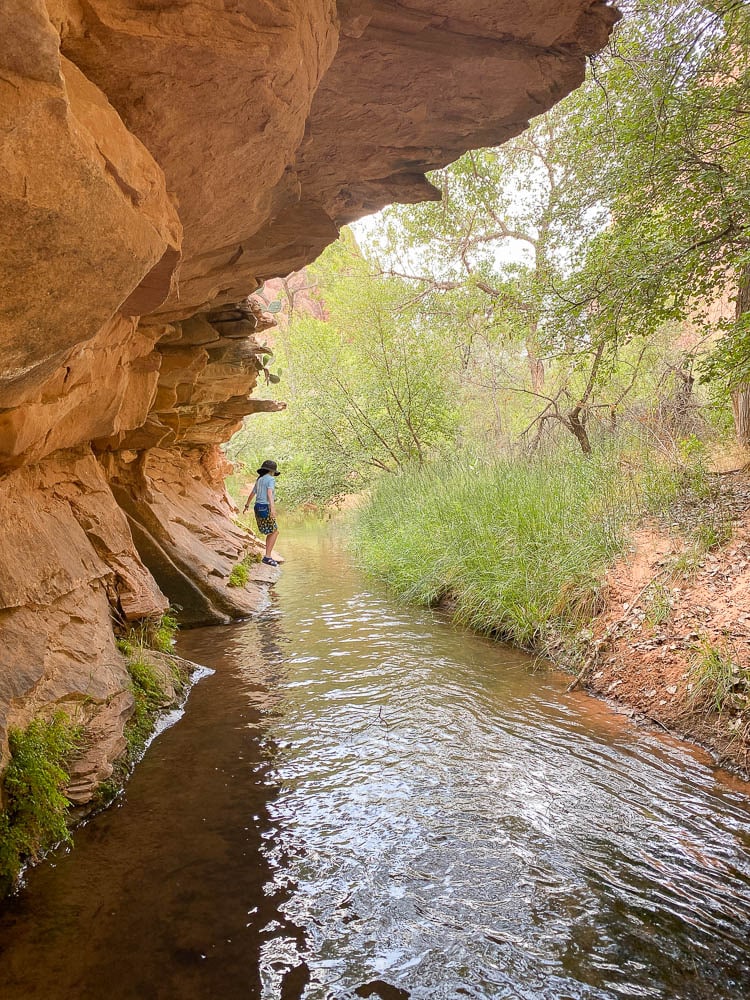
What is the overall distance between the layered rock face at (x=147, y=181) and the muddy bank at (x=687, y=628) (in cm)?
379

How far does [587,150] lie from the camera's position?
7.12 m

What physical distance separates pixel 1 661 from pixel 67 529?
1.71 meters

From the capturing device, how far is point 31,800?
9.93 ft

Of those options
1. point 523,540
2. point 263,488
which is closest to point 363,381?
point 263,488

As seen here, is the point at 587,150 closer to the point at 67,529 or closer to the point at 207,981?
the point at 67,529

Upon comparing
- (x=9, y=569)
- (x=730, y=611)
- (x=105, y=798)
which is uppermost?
(x=9, y=569)

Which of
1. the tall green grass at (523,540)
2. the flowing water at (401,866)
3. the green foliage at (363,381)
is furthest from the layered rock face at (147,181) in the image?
the green foliage at (363,381)

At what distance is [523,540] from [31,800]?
5.47m

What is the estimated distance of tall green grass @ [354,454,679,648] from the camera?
6273 mm

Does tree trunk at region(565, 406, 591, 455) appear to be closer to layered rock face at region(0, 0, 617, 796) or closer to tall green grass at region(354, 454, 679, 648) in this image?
tall green grass at region(354, 454, 679, 648)

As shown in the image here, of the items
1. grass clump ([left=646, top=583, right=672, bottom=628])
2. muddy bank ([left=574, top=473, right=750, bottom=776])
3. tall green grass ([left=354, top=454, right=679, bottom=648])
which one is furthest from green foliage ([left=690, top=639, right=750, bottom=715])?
tall green grass ([left=354, top=454, right=679, bottom=648])

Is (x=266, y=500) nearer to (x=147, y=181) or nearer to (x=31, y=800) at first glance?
(x=31, y=800)

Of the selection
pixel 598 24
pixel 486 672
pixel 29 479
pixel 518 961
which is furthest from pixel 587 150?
pixel 518 961

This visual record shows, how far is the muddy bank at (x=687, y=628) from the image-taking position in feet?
13.6
